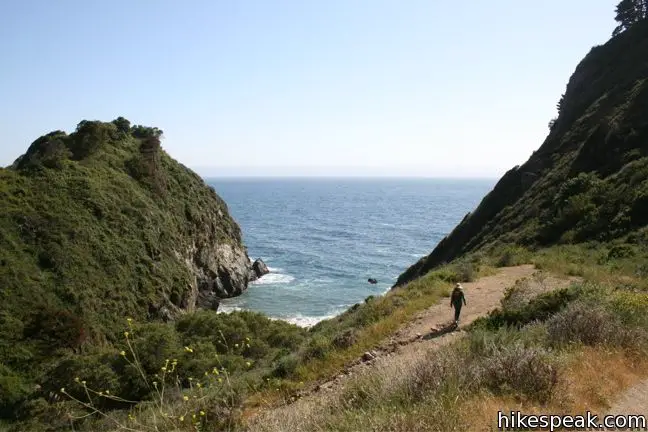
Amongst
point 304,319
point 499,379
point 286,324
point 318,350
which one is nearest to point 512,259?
point 318,350

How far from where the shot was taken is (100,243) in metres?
39.4

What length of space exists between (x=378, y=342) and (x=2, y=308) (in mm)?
27658

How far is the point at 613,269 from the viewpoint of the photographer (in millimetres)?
18000

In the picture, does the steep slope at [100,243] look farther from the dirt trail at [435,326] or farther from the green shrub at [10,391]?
the dirt trail at [435,326]

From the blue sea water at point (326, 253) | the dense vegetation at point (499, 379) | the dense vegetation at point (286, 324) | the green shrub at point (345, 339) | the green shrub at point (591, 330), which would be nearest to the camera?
the dense vegetation at point (499, 379)

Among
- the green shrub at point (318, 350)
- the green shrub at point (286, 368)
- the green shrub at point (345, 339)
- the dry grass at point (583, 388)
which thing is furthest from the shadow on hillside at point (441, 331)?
the dry grass at point (583, 388)

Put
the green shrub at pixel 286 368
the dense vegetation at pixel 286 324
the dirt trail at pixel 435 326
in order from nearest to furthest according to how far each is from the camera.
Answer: the dense vegetation at pixel 286 324
the dirt trail at pixel 435 326
the green shrub at pixel 286 368

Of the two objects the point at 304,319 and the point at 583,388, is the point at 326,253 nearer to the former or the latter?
the point at 304,319

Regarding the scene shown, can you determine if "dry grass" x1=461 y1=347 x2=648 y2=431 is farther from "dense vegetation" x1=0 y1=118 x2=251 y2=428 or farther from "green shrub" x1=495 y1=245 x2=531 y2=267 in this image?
"dense vegetation" x1=0 y1=118 x2=251 y2=428

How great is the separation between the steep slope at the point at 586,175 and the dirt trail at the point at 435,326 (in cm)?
939

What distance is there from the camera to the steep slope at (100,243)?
3061 cm

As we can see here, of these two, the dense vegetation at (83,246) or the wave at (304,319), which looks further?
the wave at (304,319)

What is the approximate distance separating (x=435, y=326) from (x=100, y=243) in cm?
3437

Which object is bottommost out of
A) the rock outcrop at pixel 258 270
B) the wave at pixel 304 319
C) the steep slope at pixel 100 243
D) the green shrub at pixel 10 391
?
the wave at pixel 304 319
